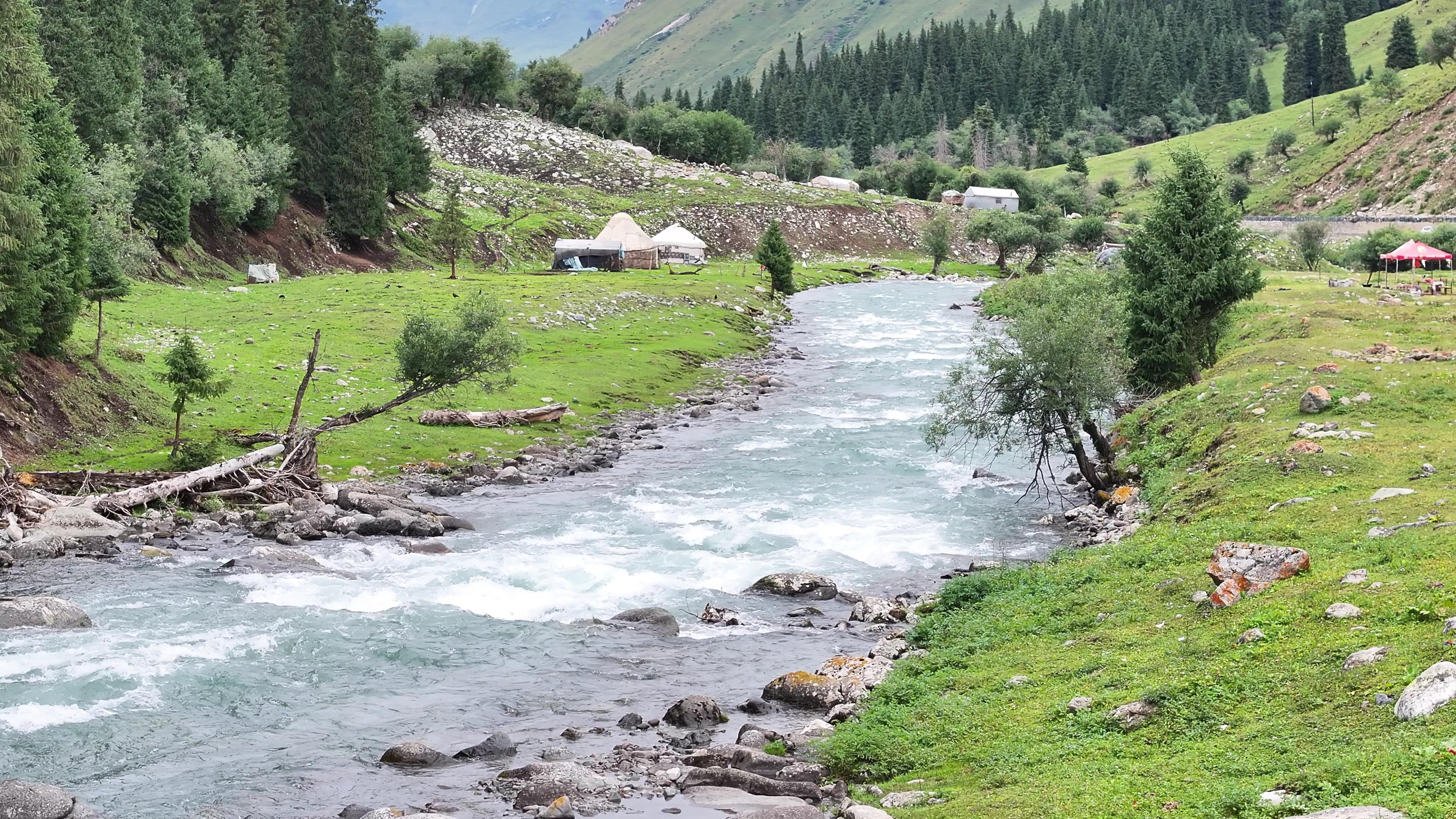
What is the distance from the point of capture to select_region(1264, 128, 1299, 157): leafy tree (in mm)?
179000

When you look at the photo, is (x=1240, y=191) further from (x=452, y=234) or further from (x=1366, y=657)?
(x=1366, y=657)

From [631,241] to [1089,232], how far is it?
66.1m

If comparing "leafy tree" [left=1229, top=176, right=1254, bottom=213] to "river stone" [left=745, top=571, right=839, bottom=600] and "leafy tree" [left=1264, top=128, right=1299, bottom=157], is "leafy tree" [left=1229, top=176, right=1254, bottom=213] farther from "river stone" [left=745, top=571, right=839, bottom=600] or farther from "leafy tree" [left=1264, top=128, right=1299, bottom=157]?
"river stone" [left=745, top=571, right=839, bottom=600]

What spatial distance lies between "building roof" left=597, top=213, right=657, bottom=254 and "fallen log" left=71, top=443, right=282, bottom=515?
7663cm

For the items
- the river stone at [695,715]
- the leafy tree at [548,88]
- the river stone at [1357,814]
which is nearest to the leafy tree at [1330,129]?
the leafy tree at [548,88]

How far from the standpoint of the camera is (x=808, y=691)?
22.2 metres

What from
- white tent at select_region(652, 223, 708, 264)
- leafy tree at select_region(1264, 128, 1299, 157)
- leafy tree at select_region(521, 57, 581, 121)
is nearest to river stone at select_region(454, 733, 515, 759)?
white tent at select_region(652, 223, 708, 264)

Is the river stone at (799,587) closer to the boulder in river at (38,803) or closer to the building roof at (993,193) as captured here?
the boulder in river at (38,803)

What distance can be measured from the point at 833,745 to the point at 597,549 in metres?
16.1

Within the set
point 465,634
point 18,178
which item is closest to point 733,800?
point 465,634

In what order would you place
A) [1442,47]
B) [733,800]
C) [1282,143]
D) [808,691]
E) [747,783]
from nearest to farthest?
[733,800] → [747,783] → [808,691] → [1442,47] → [1282,143]

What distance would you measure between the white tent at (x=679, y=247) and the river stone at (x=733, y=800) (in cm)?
10967

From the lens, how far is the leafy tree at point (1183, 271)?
43719 mm

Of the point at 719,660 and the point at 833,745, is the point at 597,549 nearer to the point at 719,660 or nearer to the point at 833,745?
the point at 719,660
